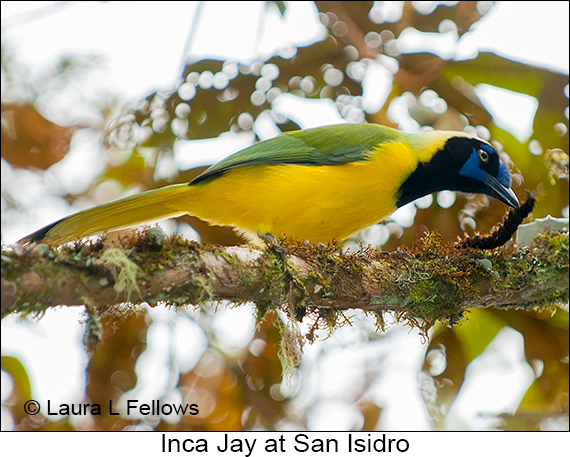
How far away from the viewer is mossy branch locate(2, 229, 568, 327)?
1.85 metres

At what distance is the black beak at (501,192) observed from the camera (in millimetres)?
3387

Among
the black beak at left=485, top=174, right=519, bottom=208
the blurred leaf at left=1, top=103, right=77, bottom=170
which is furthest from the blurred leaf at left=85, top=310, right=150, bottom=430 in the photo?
the black beak at left=485, top=174, right=519, bottom=208

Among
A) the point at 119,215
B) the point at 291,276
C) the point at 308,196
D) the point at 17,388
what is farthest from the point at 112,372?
Answer: the point at 291,276

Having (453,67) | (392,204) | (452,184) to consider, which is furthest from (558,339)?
(453,67)

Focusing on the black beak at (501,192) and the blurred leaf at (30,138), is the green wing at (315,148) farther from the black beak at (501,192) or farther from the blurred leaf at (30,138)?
the blurred leaf at (30,138)

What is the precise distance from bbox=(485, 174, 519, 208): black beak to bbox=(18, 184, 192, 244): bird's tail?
1.79 m

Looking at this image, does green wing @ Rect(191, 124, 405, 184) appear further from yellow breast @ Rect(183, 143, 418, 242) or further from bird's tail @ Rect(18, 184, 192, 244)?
bird's tail @ Rect(18, 184, 192, 244)

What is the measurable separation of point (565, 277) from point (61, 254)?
2117 mm

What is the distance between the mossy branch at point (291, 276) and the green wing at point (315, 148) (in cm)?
76

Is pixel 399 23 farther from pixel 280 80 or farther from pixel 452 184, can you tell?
pixel 452 184

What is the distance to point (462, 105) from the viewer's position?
14.1 feet

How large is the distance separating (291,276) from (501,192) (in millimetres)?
1683

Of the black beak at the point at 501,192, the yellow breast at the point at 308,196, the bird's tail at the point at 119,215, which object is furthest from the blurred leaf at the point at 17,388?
the black beak at the point at 501,192

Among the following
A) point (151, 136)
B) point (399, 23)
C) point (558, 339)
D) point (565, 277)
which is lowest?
point (558, 339)
